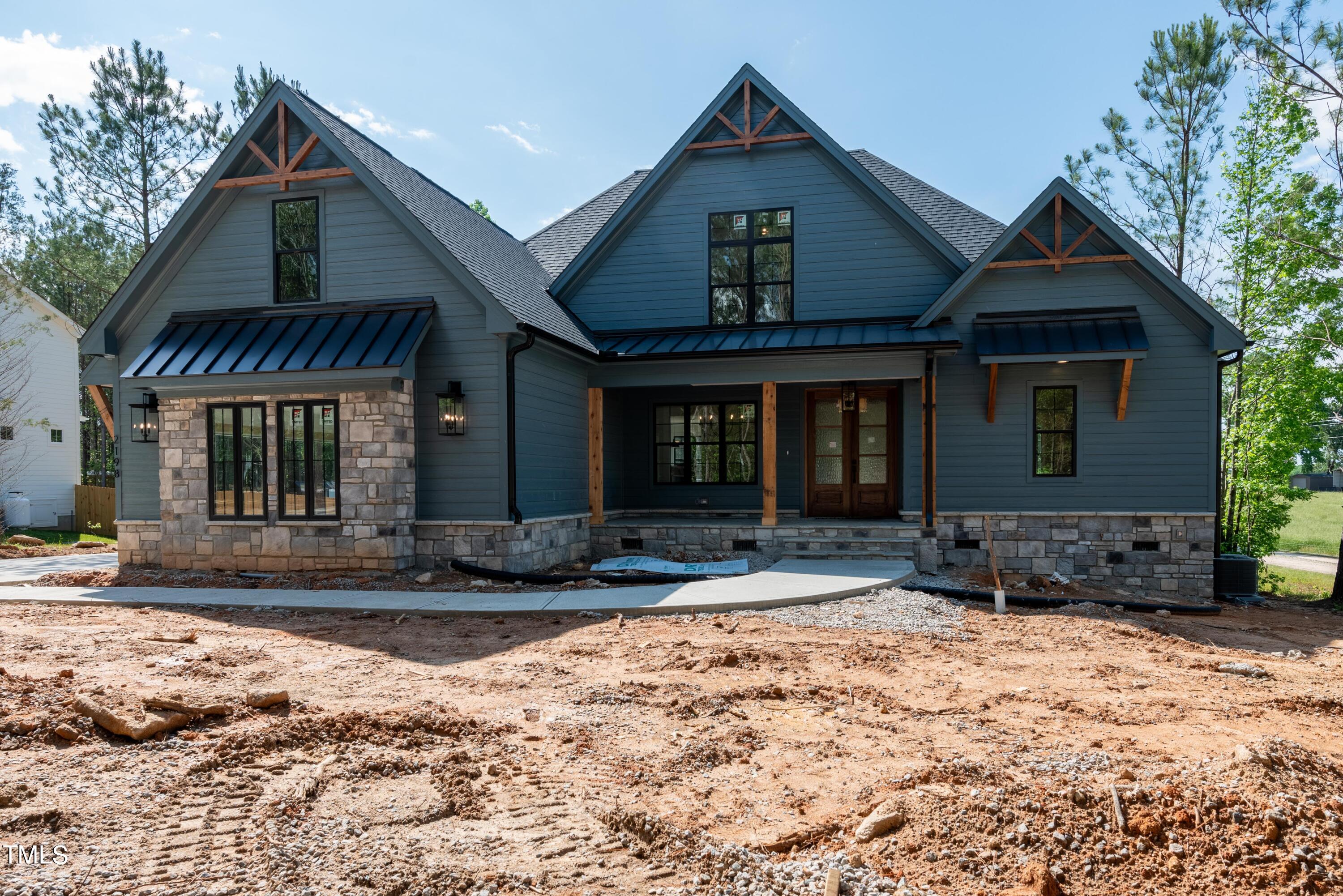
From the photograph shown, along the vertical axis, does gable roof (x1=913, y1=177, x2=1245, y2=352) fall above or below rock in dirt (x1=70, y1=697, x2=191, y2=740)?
above

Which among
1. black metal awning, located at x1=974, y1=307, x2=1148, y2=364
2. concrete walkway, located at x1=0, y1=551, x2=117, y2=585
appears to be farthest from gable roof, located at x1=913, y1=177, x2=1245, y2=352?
concrete walkway, located at x1=0, y1=551, x2=117, y2=585

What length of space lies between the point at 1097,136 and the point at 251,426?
1938 centimetres

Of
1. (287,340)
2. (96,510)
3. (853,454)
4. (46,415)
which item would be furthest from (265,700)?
(46,415)

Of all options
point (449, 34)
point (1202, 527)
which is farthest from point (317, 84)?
point (1202, 527)

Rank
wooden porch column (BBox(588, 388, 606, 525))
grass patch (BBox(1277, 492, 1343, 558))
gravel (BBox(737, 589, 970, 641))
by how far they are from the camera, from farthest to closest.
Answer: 1. grass patch (BBox(1277, 492, 1343, 558))
2. wooden porch column (BBox(588, 388, 606, 525))
3. gravel (BBox(737, 589, 970, 641))

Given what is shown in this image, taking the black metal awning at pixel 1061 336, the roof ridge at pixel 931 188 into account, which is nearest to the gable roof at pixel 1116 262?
the black metal awning at pixel 1061 336

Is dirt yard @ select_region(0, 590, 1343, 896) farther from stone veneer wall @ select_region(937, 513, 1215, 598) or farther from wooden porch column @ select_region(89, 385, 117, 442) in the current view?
wooden porch column @ select_region(89, 385, 117, 442)

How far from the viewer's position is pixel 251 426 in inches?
435

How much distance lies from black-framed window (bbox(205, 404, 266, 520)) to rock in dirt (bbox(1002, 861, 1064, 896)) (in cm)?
1064

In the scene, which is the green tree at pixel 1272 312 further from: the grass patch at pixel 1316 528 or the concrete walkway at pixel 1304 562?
the concrete walkway at pixel 1304 562

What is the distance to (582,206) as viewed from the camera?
17859 mm

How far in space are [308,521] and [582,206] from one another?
10064mm

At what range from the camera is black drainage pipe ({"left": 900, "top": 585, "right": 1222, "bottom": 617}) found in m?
9.39

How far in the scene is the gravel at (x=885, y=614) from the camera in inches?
313
